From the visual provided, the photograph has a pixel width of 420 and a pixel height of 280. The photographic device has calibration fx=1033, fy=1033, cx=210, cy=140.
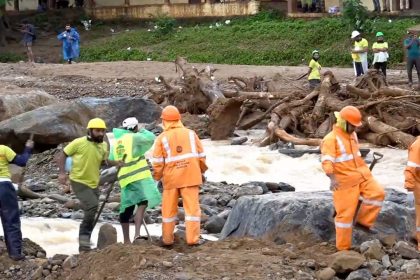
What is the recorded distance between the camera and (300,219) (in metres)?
10.5

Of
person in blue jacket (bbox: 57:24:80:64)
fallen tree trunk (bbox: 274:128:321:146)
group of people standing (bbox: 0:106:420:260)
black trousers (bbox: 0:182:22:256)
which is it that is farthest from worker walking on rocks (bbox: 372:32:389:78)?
black trousers (bbox: 0:182:22:256)

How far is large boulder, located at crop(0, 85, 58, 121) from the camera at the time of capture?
804 inches

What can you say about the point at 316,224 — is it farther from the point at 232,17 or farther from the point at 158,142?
the point at 232,17

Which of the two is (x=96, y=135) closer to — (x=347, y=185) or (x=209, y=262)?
(x=209, y=262)

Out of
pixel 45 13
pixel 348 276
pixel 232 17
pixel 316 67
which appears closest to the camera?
pixel 348 276

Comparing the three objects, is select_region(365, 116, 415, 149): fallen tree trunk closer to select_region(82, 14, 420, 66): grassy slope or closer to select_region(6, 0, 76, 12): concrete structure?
select_region(82, 14, 420, 66): grassy slope

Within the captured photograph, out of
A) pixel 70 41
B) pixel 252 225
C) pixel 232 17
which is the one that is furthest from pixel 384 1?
pixel 252 225

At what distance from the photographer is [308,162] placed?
18.7 meters

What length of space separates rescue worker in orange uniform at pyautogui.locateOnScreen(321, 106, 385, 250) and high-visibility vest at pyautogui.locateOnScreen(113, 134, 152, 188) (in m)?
2.08

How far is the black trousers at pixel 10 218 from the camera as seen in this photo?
10438mm

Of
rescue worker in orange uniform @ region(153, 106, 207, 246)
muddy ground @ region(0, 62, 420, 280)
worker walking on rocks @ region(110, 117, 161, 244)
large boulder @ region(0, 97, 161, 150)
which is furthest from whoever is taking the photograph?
large boulder @ region(0, 97, 161, 150)

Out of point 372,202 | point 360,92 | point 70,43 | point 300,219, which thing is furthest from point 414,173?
point 70,43

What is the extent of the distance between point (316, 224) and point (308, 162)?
27.1 feet

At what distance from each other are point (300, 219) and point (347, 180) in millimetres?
784
